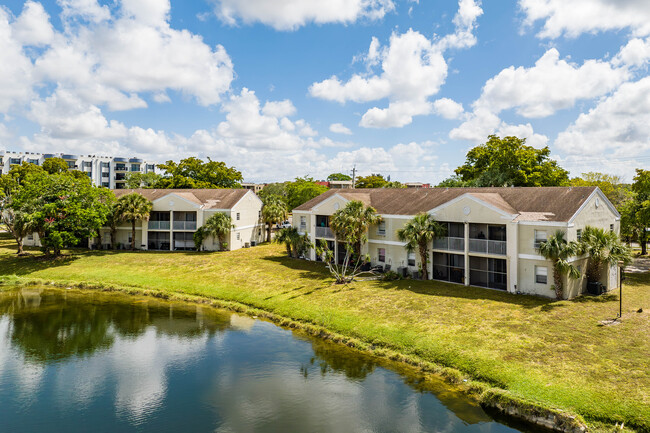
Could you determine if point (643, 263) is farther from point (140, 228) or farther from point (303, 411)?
point (140, 228)

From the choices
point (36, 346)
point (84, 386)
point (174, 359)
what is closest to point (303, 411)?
point (174, 359)

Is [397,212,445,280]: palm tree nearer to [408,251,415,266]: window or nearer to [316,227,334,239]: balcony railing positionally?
[408,251,415,266]: window

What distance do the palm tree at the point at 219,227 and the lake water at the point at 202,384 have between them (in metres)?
21.1

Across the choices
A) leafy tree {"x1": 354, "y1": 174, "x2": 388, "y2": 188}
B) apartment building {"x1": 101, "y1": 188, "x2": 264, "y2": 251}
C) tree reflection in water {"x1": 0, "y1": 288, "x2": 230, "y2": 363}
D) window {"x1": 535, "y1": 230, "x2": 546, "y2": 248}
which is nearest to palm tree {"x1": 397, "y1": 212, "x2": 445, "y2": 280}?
window {"x1": 535, "y1": 230, "x2": 546, "y2": 248}

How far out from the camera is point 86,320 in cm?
2959

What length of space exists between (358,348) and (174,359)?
10533mm

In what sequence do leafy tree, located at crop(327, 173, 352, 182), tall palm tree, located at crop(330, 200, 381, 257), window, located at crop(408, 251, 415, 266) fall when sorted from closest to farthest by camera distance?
window, located at crop(408, 251, 415, 266) → tall palm tree, located at crop(330, 200, 381, 257) → leafy tree, located at crop(327, 173, 352, 182)

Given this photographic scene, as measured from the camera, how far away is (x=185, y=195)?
53.7 meters

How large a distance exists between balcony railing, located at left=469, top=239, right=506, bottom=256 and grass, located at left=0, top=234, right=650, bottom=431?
3077mm

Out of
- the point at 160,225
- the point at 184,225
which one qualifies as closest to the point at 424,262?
the point at 184,225

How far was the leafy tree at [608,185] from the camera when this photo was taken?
66.8 metres

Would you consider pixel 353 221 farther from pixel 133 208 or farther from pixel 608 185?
pixel 608 185

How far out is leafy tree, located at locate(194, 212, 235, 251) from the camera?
49.8 meters

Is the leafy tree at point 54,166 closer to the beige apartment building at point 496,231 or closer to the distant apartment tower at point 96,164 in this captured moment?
the distant apartment tower at point 96,164
